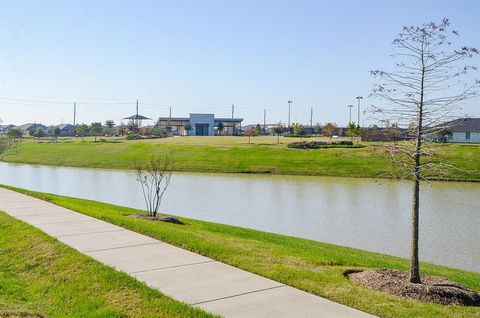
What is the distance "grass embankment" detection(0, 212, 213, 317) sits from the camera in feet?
18.2

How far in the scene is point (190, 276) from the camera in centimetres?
683

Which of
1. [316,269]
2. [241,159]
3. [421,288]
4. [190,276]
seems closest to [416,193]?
[421,288]

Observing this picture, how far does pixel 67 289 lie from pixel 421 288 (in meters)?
4.63

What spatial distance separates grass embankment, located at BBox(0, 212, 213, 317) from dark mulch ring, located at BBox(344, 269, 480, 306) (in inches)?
111

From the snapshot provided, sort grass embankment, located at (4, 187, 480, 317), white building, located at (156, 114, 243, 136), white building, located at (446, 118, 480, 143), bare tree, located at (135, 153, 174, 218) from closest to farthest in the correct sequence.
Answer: grass embankment, located at (4, 187, 480, 317) < bare tree, located at (135, 153, 174, 218) < white building, located at (446, 118, 480, 143) < white building, located at (156, 114, 243, 136)

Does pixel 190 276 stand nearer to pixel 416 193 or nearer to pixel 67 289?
pixel 67 289

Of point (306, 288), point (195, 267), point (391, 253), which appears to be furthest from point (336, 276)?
point (391, 253)

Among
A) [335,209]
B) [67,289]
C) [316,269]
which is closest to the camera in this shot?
[67,289]

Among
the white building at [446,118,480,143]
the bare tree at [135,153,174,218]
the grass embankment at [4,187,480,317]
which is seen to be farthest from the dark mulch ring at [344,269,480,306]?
the white building at [446,118,480,143]

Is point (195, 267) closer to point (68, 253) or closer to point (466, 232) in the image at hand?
point (68, 253)

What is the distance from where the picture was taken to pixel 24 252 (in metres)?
8.49

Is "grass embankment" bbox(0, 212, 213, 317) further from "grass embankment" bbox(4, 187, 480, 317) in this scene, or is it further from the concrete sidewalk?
"grass embankment" bbox(4, 187, 480, 317)

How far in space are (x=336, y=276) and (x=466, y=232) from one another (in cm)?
976

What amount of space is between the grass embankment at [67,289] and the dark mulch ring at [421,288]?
9.26ft
